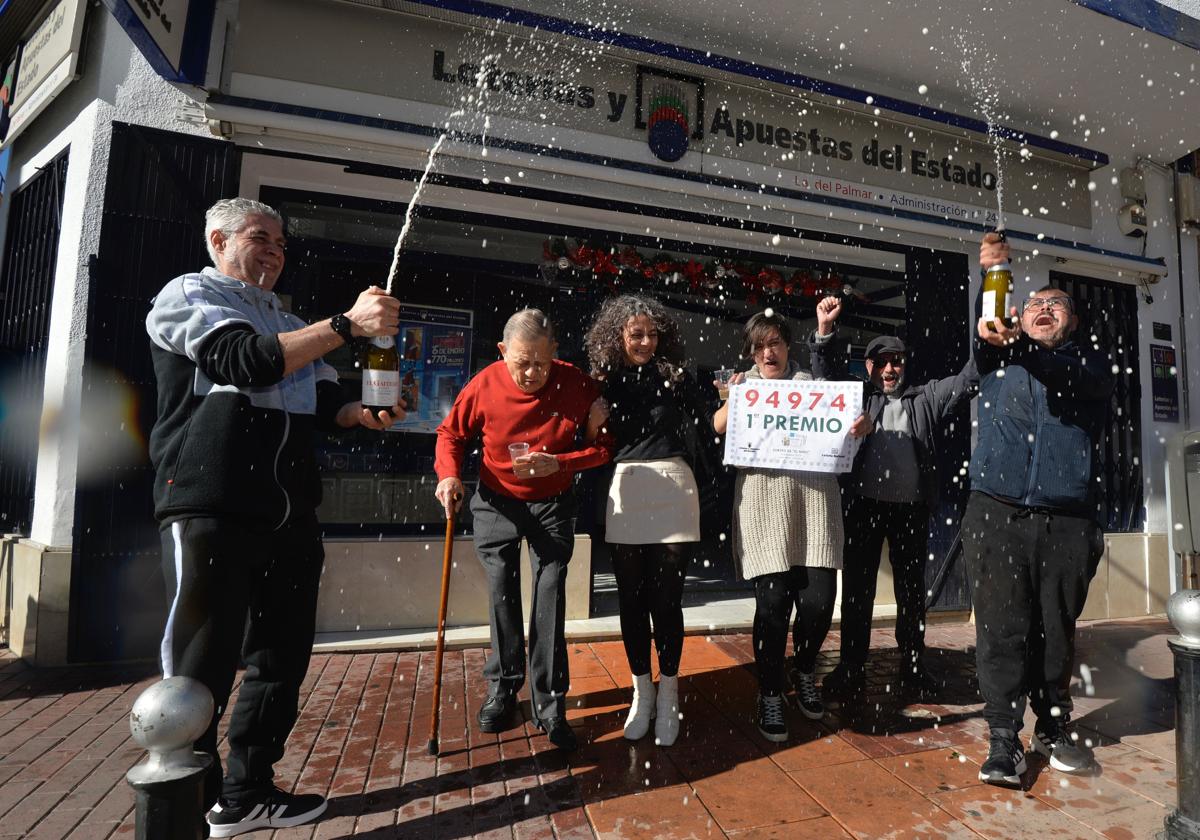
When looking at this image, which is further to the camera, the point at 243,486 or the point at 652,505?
the point at 652,505

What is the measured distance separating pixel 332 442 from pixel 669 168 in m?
3.61

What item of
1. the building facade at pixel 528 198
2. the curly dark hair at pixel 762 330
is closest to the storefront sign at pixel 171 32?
the building facade at pixel 528 198

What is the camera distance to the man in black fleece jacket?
2166 mm

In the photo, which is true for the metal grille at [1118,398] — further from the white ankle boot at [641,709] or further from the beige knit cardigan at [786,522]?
the white ankle boot at [641,709]

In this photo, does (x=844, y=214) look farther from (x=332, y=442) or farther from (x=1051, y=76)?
(x=332, y=442)

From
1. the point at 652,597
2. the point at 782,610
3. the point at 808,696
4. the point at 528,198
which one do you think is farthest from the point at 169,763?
the point at 528,198

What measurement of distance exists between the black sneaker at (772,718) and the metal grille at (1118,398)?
574 cm

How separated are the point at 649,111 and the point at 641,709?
461 cm

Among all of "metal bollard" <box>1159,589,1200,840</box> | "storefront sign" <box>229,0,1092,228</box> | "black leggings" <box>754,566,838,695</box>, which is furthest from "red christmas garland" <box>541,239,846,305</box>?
"metal bollard" <box>1159,589,1200,840</box>

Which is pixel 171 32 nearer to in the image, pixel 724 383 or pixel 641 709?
pixel 724 383

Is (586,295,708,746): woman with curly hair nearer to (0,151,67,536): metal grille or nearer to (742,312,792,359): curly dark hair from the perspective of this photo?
(742,312,792,359): curly dark hair

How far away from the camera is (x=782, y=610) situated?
3.29m

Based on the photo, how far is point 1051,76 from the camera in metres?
6.11

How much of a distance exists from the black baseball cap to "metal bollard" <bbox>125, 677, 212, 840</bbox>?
3769mm
